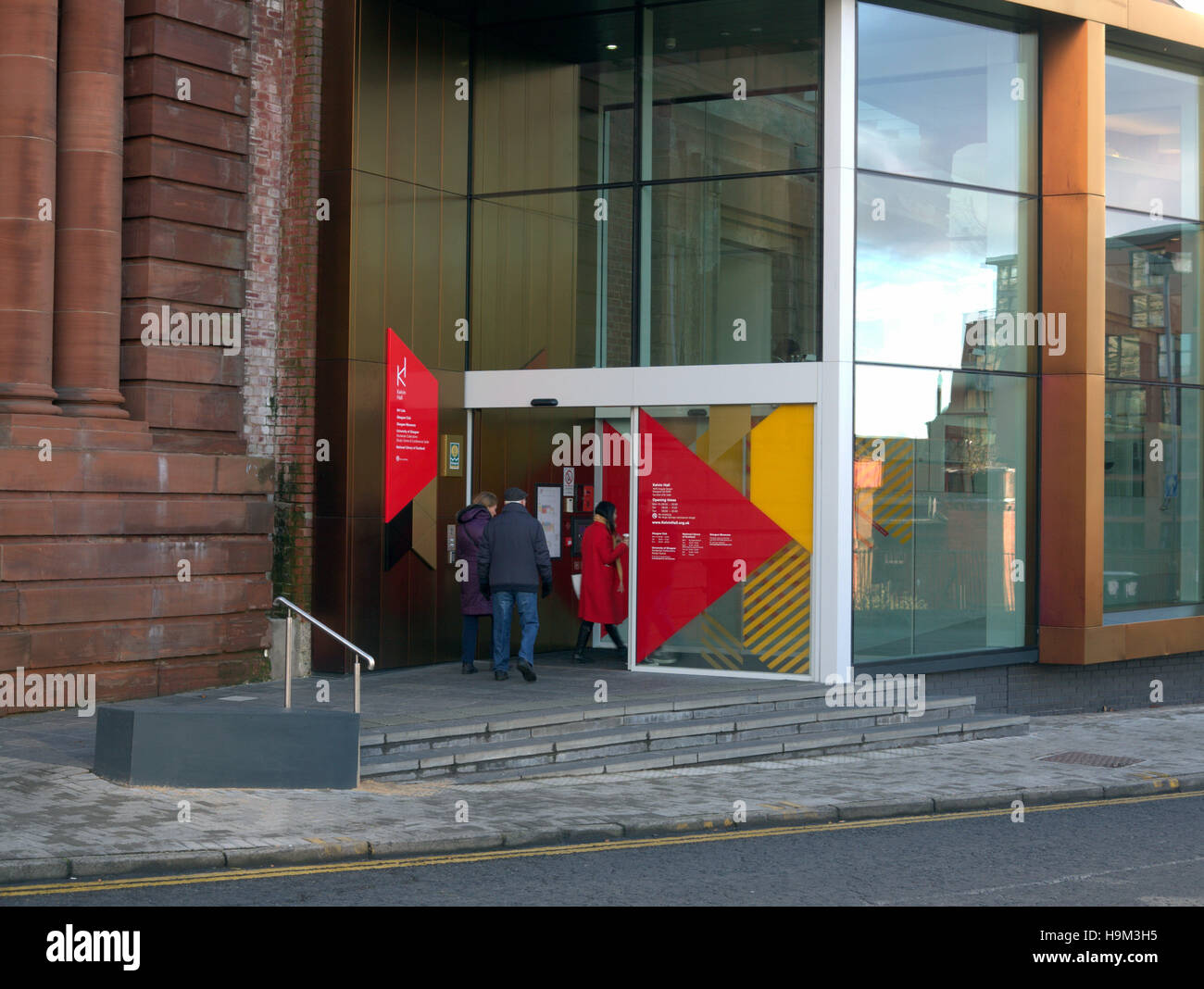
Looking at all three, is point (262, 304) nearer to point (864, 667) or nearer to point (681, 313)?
point (681, 313)

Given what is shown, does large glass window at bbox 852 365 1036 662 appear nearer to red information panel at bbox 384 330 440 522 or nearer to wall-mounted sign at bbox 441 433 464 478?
wall-mounted sign at bbox 441 433 464 478

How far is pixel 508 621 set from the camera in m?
14.2

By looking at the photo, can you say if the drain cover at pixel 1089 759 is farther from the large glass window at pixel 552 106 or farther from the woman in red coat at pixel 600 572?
the large glass window at pixel 552 106

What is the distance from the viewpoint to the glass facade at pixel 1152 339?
678 inches

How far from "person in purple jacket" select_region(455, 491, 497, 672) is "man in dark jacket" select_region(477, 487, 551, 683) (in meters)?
0.57

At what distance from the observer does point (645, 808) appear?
33.0 feet

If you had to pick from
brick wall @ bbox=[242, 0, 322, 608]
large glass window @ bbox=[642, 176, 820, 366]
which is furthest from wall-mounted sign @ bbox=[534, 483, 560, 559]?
brick wall @ bbox=[242, 0, 322, 608]

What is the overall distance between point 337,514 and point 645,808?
19.5 ft

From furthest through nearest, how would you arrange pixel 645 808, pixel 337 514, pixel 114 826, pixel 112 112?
pixel 337 514, pixel 112 112, pixel 645 808, pixel 114 826

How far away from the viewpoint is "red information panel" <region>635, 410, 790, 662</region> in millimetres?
15047

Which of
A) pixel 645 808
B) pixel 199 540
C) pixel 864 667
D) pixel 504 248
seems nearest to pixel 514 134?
pixel 504 248

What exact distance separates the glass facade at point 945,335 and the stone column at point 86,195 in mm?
7283

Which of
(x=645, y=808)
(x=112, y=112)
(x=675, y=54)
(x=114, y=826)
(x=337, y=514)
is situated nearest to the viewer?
(x=114, y=826)

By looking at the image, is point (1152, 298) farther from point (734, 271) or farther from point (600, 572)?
point (600, 572)
